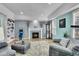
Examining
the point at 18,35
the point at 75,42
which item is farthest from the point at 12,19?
the point at 75,42

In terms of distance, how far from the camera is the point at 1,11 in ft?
8.17

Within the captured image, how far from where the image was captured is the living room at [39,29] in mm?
2551

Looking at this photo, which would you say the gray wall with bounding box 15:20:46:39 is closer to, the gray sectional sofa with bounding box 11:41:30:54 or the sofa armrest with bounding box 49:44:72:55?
the gray sectional sofa with bounding box 11:41:30:54

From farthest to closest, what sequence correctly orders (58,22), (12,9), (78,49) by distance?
(58,22) < (12,9) < (78,49)

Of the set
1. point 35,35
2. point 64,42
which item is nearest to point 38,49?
point 35,35

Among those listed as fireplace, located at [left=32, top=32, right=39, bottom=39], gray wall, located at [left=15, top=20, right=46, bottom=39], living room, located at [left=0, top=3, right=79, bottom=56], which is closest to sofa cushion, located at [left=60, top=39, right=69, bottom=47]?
living room, located at [left=0, top=3, right=79, bottom=56]

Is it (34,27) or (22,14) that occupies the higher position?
(22,14)

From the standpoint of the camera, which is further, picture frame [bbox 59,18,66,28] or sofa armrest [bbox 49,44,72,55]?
picture frame [bbox 59,18,66,28]

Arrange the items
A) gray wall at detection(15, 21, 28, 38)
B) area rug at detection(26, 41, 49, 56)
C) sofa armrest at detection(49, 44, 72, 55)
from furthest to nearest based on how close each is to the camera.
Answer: gray wall at detection(15, 21, 28, 38)
area rug at detection(26, 41, 49, 56)
sofa armrest at detection(49, 44, 72, 55)

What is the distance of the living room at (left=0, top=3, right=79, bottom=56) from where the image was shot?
255 cm

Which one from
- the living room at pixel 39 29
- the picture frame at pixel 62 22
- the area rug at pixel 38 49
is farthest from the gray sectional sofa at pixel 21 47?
the picture frame at pixel 62 22

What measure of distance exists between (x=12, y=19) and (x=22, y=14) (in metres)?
0.31

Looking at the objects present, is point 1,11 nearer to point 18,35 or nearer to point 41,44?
point 18,35

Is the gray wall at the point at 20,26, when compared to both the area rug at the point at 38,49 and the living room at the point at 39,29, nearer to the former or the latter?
the living room at the point at 39,29
